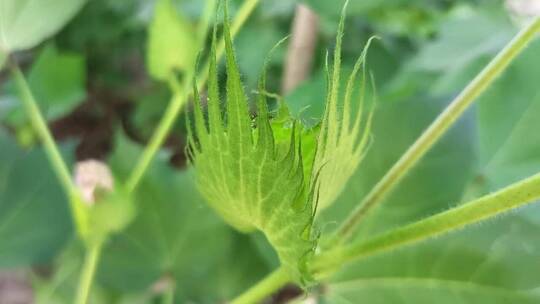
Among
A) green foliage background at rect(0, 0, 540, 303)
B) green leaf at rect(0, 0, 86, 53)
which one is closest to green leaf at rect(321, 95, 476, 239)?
green foliage background at rect(0, 0, 540, 303)

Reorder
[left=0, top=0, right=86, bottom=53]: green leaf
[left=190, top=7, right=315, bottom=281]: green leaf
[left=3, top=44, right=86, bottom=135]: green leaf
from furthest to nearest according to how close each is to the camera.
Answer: [left=3, top=44, right=86, bottom=135]: green leaf → [left=0, top=0, right=86, bottom=53]: green leaf → [left=190, top=7, right=315, bottom=281]: green leaf

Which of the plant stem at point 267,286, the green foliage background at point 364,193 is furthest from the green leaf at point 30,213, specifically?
the plant stem at point 267,286

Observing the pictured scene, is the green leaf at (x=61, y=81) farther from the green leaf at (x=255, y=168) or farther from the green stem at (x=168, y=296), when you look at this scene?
the green leaf at (x=255, y=168)

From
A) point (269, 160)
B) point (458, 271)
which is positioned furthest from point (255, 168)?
point (458, 271)

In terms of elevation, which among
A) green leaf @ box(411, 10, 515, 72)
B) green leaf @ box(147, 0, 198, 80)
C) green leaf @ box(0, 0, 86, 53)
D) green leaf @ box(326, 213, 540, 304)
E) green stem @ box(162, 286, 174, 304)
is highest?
green leaf @ box(0, 0, 86, 53)

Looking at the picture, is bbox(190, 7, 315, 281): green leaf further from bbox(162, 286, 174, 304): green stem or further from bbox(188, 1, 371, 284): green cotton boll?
bbox(162, 286, 174, 304): green stem

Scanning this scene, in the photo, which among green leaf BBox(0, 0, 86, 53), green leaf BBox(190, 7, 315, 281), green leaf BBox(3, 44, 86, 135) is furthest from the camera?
green leaf BBox(3, 44, 86, 135)

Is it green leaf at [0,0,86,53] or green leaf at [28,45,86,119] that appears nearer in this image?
green leaf at [0,0,86,53]

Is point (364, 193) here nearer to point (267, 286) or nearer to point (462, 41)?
point (267, 286)
